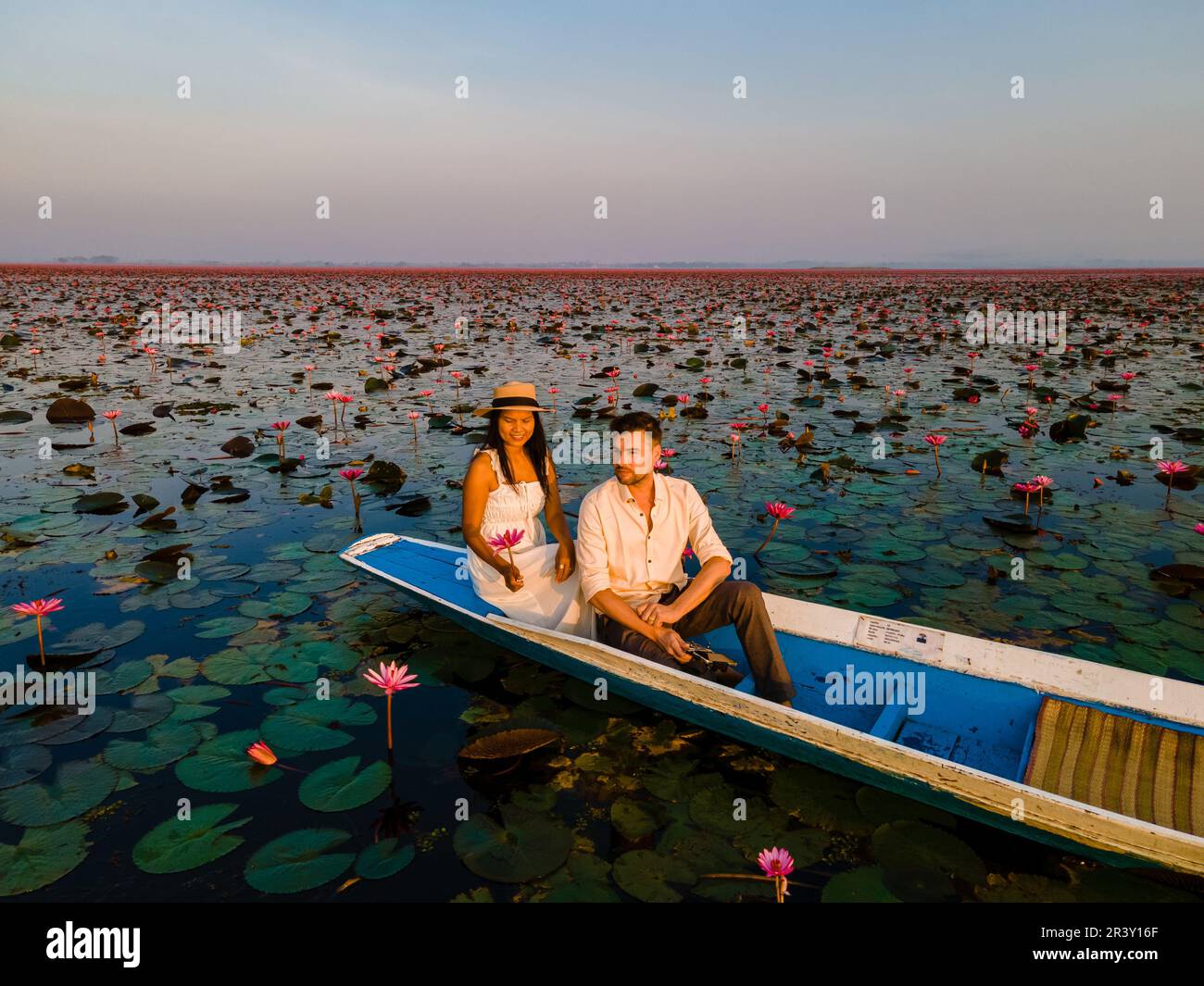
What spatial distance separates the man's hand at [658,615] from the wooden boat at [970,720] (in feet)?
0.99

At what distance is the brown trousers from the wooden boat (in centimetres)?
19

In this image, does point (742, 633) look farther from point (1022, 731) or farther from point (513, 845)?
point (513, 845)

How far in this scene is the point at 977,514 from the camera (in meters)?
6.35

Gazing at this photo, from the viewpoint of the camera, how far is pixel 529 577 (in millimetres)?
4039

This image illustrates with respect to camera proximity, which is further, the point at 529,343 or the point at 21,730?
the point at 529,343

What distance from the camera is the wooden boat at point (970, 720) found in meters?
2.53

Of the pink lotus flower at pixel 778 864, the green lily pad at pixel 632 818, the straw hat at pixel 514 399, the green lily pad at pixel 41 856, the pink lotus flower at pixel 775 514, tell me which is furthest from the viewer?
the pink lotus flower at pixel 775 514

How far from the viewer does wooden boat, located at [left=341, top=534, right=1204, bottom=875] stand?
2529 mm

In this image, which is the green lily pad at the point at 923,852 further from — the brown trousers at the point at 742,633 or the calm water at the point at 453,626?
the brown trousers at the point at 742,633

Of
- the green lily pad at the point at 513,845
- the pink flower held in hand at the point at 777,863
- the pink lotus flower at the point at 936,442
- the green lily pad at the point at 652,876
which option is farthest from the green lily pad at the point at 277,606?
the pink lotus flower at the point at 936,442

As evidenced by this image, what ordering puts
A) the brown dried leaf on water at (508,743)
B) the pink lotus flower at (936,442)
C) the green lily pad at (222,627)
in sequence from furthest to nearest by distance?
the pink lotus flower at (936,442), the green lily pad at (222,627), the brown dried leaf on water at (508,743)
